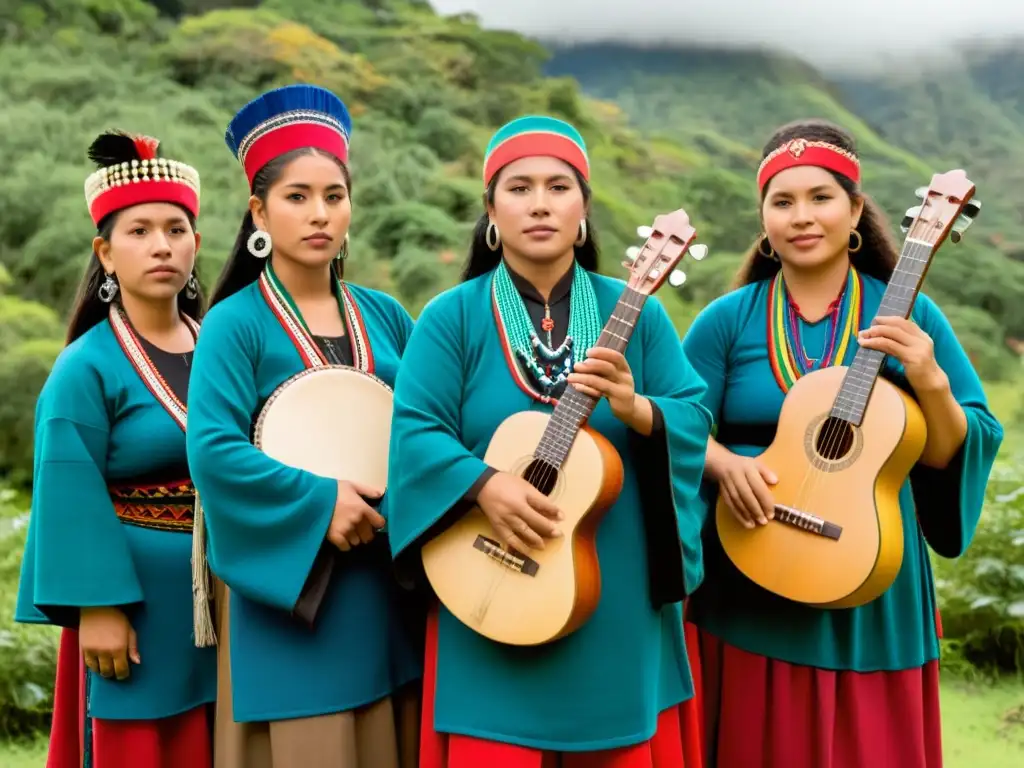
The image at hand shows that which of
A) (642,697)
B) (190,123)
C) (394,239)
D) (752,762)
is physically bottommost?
(752,762)

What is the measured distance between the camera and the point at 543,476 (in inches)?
96.5

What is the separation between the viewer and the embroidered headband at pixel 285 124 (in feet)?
9.29

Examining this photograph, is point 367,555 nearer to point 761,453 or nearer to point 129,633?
point 129,633

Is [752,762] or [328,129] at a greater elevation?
[328,129]

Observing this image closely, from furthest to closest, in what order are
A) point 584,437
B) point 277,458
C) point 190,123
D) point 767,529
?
point 190,123
point 767,529
point 277,458
point 584,437

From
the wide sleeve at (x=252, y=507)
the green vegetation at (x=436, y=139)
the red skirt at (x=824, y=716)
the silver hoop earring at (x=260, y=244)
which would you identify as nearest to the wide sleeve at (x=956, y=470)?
the red skirt at (x=824, y=716)

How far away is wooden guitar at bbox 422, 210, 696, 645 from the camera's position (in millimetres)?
2387

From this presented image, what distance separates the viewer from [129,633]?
2.88 m

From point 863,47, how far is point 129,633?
8808mm

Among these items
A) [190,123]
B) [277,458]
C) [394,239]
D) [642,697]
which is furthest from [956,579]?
[190,123]

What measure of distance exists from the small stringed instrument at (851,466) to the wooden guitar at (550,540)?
591 mm

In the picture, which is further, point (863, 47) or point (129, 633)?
point (863, 47)

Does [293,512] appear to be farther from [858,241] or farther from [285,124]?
[858,241]

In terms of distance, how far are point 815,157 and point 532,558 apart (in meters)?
1.36
